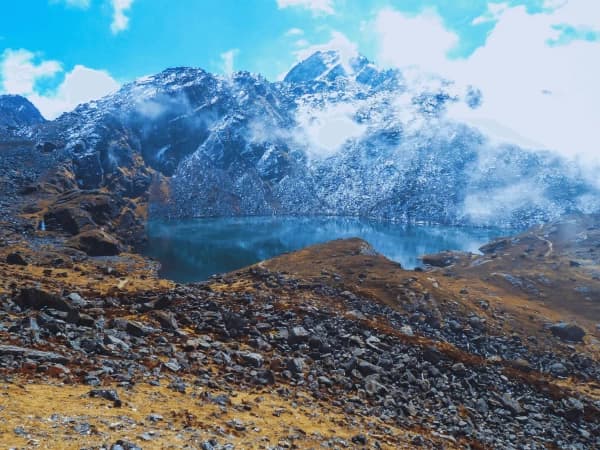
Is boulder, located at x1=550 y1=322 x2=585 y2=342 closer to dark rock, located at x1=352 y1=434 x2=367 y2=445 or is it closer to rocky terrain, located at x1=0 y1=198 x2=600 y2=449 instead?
rocky terrain, located at x1=0 y1=198 x2=600 y2=449

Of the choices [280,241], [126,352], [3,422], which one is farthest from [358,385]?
[280,241]

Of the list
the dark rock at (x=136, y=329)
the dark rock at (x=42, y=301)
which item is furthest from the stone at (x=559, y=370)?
the dark rock at (x=42, y=301)

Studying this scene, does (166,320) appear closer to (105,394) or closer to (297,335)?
(297,335)

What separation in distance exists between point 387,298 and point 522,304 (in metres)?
26.5

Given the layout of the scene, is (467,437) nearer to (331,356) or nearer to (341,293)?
(331,356)

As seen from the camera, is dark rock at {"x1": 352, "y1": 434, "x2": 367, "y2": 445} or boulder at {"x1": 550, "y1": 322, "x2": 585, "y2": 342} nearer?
dark rock at {"x1": 352, "y1": 434, "x2": 367, "y2": 445}

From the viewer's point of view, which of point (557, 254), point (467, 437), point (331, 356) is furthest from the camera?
point (557, 254)

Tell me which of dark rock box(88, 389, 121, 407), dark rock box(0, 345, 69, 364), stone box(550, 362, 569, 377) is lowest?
stone box(550, 362, 569, 377)

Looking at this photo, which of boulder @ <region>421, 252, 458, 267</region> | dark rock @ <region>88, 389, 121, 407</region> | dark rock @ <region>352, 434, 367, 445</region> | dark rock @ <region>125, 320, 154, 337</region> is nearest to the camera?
dark rock @ <region>88, 389, 121, 407</region>

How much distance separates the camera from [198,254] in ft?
376

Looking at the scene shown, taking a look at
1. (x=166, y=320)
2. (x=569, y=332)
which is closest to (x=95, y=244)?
(x=166, y=320)

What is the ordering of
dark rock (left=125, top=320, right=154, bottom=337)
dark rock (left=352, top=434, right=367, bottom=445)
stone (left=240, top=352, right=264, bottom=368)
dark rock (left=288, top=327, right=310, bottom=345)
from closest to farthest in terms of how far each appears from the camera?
dark rock (left=352, top=434, right=367, bottom=445), dark rock (left=125, top=320, right=154, bottom=337), stone (left=240, top=352, right=264, bottom=368), dark rock (left=288, top=327, right=310, bottom=345)

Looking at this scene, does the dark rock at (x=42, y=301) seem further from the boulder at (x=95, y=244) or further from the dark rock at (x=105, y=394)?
the boulder at (x=95, y=244)

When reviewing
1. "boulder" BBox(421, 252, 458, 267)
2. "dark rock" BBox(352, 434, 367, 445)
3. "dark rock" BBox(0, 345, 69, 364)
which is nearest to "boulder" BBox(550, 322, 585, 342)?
"dark rock" BBox(352, 434, 367, 445)
